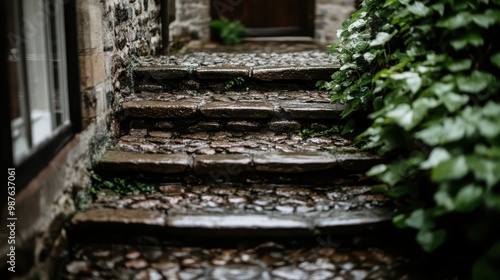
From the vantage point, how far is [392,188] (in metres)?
2.97

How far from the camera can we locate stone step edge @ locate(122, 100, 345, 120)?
371 centimetres

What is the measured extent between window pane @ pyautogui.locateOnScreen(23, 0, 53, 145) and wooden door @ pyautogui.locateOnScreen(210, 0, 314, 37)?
16.3 ft

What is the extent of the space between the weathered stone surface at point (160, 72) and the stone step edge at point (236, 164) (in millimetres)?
1138

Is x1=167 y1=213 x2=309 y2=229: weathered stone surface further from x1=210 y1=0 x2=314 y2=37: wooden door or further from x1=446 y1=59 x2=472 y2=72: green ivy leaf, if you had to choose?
x1=210 y1=0 x2=314 y2=37: wooden door

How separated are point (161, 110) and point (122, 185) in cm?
76

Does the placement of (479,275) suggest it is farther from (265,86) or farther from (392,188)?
(265,86)

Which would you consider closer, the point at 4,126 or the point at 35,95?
the point at 4,126

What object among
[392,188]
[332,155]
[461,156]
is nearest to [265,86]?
[332,155]

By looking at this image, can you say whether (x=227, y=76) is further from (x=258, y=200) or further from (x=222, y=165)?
(x=258, y=200)

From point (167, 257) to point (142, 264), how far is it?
13 centimetres

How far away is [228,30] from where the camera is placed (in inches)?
275

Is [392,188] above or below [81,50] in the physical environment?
below

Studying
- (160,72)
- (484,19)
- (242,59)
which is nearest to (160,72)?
(160,72)

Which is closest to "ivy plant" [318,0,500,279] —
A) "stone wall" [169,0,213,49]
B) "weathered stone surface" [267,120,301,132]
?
"weathered stone surface" [267,120,301,132]
